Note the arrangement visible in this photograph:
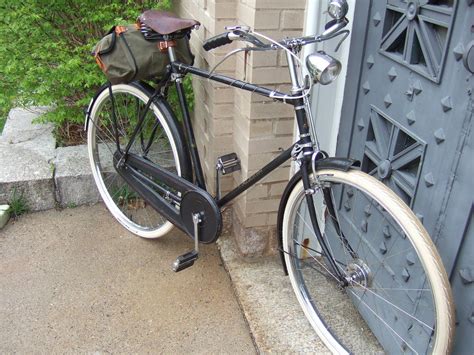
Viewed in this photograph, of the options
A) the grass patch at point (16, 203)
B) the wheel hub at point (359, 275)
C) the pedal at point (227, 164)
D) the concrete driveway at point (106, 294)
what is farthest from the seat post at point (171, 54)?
the grass patch at point (16, 203)

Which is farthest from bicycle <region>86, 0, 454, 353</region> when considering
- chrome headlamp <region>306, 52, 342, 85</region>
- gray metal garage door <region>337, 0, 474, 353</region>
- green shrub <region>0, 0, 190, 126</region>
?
green shrub <region>0, 0, 190, 126</region>

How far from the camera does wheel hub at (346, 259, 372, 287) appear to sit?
2098 mm

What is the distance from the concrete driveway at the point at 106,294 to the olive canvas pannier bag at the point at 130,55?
1110 mm

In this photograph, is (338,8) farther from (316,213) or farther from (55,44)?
(55,44)

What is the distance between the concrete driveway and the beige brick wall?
41 centimetres

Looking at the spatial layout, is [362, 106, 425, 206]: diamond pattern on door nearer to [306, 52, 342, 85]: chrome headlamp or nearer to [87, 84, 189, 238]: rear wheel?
[306, 52, 342, 85]: chrome headlamp

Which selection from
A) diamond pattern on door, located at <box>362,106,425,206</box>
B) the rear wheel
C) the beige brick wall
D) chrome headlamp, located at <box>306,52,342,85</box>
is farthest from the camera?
the rear wheel

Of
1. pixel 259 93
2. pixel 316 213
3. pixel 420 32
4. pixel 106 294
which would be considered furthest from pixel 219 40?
pixel 106 294

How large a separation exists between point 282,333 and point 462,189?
1.19 m

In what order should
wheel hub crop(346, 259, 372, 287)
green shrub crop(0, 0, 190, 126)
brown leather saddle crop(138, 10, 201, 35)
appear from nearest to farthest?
wheel hub crop(346, 259, 372, 287) < brown leather saddle crop(138, 10, 201, 35) < green shrub crop(0, 0, 190, 126)

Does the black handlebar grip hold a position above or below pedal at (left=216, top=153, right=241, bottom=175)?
above

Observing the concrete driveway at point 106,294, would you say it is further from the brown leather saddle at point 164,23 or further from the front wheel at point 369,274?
the brown leather saddle at point 164,23

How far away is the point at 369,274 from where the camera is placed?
6.89ft

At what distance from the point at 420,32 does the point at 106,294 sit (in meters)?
2.08
